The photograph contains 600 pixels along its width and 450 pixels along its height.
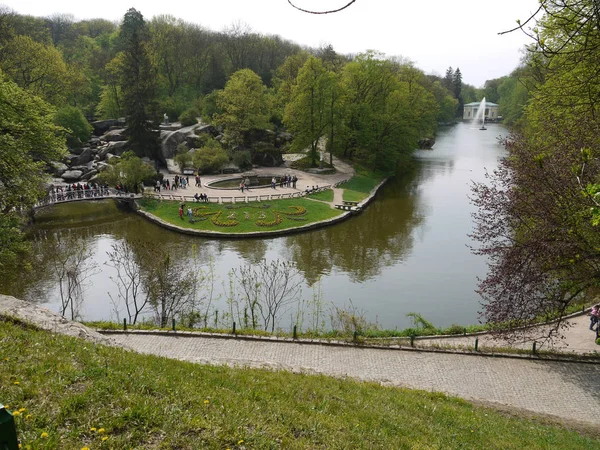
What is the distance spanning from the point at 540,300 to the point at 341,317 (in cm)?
700

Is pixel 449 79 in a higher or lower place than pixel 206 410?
higher

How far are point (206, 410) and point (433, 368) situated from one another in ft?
29.0

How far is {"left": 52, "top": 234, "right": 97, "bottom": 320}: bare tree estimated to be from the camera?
1758 centimetres

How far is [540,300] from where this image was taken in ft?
40.7

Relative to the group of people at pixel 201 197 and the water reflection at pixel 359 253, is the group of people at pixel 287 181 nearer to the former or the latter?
the water reflection at pixel 359 253

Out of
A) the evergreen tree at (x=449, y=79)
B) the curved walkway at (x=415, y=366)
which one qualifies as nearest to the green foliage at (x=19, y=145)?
the curved walkway at (x=415, y=366)

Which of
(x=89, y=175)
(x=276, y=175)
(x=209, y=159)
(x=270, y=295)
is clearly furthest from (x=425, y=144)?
(x=270, y=295)

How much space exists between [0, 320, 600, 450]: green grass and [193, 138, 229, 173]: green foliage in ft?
112

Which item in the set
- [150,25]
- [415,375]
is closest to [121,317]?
[415,375]

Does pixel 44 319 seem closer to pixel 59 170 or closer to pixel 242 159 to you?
pixel 59 170

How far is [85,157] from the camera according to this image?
145 feet

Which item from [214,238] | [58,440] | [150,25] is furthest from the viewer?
[150,25]

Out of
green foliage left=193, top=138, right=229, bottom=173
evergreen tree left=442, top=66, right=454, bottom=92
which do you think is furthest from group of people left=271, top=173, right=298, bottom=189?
evergreen tree left=442, top=66, right=454, bottom=92

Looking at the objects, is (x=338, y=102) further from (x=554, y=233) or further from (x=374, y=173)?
(x=554, y=233)
